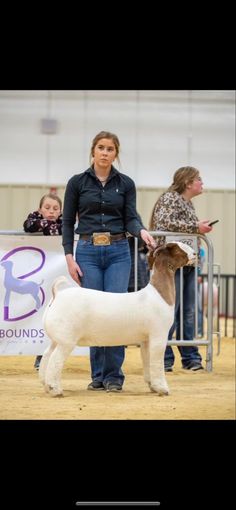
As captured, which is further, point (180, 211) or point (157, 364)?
point (180, 211)

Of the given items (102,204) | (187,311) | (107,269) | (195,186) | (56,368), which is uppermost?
(195,186)

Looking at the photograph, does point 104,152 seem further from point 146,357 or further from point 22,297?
point 22,297

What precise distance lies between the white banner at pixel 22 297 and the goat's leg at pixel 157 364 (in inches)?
46.9

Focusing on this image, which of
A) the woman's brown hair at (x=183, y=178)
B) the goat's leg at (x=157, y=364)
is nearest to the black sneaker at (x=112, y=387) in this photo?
the goat's leg at (x=157, y=364)

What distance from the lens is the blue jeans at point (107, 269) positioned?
4715 millimetres

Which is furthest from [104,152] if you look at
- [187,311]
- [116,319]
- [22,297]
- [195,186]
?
[187,311]

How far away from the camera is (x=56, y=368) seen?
451 cm

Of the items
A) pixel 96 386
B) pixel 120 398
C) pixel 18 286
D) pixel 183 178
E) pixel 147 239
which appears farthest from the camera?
pixel 183 178

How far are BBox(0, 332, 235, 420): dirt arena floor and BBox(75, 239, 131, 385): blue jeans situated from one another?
191mm

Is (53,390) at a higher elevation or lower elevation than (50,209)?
lower

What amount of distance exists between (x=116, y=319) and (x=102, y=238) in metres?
0.45

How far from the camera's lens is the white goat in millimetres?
4473

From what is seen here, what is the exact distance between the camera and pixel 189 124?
418 inches
